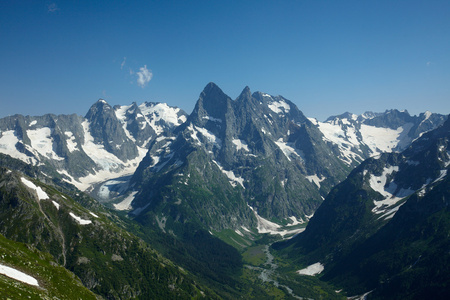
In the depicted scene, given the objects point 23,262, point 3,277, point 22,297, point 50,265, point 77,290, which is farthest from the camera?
point 50,265

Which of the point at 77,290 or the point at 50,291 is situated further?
the point at 77,290

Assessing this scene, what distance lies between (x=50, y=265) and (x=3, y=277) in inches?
1582

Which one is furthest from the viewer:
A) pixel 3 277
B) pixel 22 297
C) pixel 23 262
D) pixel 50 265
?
pixel 50 265

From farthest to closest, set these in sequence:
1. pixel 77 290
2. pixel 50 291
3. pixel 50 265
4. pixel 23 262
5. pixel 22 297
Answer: pixel 50 265 → pixel 77 290 → pixel 23 262 → pixel 50 291 → pixel 22 297

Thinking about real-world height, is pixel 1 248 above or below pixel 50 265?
above

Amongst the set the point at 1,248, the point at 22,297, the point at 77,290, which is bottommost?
the point at 77,290

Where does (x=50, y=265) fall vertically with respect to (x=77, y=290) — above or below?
above

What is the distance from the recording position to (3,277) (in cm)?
9556

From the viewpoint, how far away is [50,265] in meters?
134

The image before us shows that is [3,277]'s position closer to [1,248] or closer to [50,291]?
[50,291]

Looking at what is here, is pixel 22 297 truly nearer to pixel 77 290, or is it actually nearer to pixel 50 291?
pixel 50 291

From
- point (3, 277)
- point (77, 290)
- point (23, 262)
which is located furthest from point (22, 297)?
point (77, 290)

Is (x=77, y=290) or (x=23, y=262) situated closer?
(x=23, y=262)

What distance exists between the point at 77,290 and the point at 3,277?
3398cm
